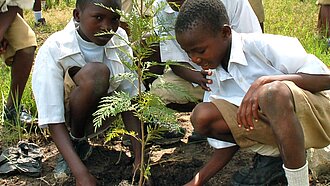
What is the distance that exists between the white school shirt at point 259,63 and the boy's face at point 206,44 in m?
0.05

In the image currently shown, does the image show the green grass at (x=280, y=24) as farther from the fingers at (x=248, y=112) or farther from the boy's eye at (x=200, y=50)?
the fingers at (x=248, y=112)

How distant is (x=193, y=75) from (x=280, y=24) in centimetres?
285

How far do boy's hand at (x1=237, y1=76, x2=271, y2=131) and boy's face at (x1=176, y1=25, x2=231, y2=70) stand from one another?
24 centimetres

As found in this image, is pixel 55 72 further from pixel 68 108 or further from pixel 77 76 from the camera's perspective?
pixel 68 108

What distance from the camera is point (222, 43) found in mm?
2506

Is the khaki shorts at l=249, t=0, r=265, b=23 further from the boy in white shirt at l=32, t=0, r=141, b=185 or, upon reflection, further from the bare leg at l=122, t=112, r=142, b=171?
the bare leg at l=122, t=112, r=142, b=171

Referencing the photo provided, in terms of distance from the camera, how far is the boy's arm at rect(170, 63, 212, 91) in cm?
293

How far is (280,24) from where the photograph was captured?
5688 mm

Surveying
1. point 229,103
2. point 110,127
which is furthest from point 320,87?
point 110,127

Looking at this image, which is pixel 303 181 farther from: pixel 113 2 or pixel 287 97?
pixel 113 2

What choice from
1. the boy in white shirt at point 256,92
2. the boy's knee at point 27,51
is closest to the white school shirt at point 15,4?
the boy's knee at point 27,51

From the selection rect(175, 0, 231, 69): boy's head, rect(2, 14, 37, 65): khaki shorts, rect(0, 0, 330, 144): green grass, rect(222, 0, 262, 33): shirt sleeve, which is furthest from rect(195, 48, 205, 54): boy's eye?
rect(2, 14, 37, 65): khaki shorts

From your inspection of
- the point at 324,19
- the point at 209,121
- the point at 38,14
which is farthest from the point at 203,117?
the point at 38,14

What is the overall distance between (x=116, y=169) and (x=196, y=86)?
71 cm
